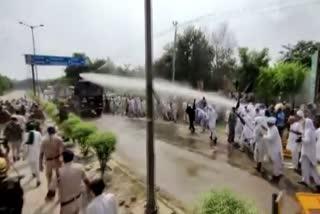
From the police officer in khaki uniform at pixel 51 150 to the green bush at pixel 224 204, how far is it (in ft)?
14.2

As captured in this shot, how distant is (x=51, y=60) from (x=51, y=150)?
3524 centimetres

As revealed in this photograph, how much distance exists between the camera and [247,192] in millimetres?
9367

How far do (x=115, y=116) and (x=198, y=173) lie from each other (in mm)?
19330

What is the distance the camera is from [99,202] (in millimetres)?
4902

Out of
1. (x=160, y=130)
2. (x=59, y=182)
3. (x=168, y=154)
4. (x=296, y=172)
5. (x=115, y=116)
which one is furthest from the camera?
(x=115, y=116)

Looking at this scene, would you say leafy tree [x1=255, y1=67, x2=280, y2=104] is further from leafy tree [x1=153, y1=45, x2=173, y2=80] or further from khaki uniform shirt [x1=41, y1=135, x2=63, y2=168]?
khaki uniform shirt [x1=41, y1=135, x2=63, y2=168]

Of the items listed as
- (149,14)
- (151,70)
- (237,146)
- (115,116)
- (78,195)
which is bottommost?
(115,116)

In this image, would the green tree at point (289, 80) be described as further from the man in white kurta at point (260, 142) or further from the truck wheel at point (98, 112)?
the man in white kurta at point (260, 142)

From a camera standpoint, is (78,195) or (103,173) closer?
(78,195)

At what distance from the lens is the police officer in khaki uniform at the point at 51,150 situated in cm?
873

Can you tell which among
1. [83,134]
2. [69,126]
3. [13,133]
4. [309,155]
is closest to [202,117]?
[69,126]

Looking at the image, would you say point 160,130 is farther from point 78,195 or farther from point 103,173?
point 78,195

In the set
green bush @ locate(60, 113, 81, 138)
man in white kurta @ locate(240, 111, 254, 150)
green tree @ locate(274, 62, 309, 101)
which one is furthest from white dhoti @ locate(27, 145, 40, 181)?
green tree @ locate(274, 62, 309, 101)

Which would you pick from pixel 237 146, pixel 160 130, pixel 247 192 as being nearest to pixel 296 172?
pixel 247 192
